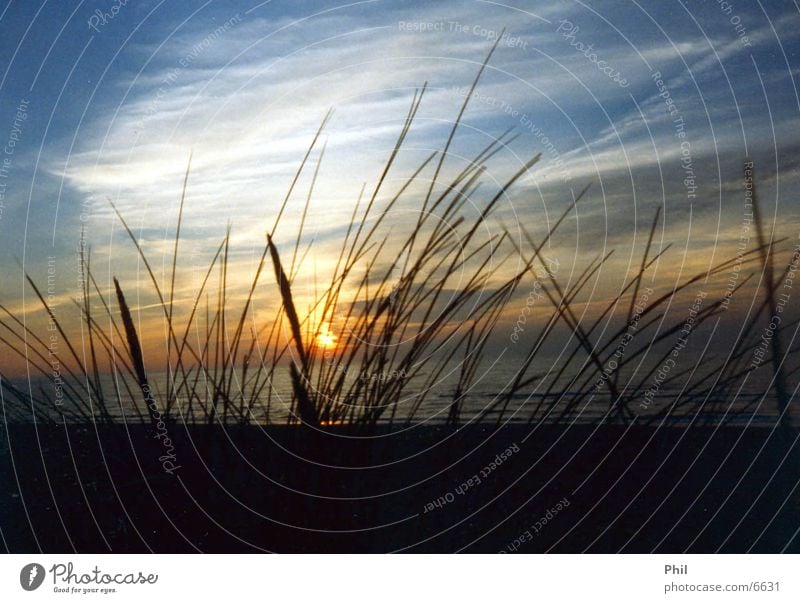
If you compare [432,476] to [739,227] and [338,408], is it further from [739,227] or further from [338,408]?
[739,227]

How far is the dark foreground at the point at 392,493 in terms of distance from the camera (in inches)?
75.5

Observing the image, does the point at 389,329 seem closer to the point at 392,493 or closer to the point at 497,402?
the point at 497,402

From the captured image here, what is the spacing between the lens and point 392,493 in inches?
75.9

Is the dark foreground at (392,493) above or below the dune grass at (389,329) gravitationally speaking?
below

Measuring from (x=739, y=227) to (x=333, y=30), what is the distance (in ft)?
3.92

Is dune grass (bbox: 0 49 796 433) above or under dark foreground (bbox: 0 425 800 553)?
above

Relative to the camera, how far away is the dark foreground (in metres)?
1.92

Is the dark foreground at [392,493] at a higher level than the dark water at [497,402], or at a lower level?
lower

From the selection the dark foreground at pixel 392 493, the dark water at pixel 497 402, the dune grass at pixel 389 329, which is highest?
the dune grass at pixel 389 329

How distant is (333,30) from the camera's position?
6.07 feet

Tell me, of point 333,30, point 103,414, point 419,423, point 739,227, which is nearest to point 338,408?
point 419,423
